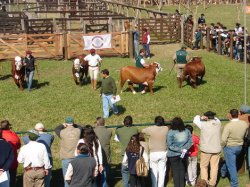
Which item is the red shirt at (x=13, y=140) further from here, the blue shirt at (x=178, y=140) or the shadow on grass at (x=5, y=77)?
the shadow on grass at (x=5, y=77)

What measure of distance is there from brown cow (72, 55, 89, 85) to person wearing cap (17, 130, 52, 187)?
10.2m

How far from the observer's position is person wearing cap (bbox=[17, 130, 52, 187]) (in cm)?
915

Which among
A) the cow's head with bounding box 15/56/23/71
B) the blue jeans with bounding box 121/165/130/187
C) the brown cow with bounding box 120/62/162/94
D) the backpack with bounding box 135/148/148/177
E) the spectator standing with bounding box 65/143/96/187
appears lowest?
the blue jeans with bounding box 121/165/130/187

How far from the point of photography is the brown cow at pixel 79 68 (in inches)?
761

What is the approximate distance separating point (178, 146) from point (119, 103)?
7.61 m

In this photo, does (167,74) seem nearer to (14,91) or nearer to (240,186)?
(14,91)

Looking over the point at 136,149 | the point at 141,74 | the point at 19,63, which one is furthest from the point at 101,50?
the point at 136,149

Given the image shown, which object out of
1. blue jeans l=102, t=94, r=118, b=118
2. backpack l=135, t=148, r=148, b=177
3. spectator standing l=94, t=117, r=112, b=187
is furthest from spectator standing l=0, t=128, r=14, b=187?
blue jeans l=102, t=94, r=118, b=118

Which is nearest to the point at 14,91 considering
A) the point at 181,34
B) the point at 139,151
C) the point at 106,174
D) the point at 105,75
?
the point at 105,75

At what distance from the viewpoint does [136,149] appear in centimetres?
945

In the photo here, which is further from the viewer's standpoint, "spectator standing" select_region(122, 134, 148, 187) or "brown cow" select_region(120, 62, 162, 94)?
"brown cow" select_region(120, 62, 162, 94)

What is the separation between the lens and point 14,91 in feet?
63.8

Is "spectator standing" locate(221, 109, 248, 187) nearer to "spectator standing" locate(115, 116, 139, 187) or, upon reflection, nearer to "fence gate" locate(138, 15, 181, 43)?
"spectator standing" locate(115, 116, 139, 187)

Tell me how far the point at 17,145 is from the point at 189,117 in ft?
24.1
